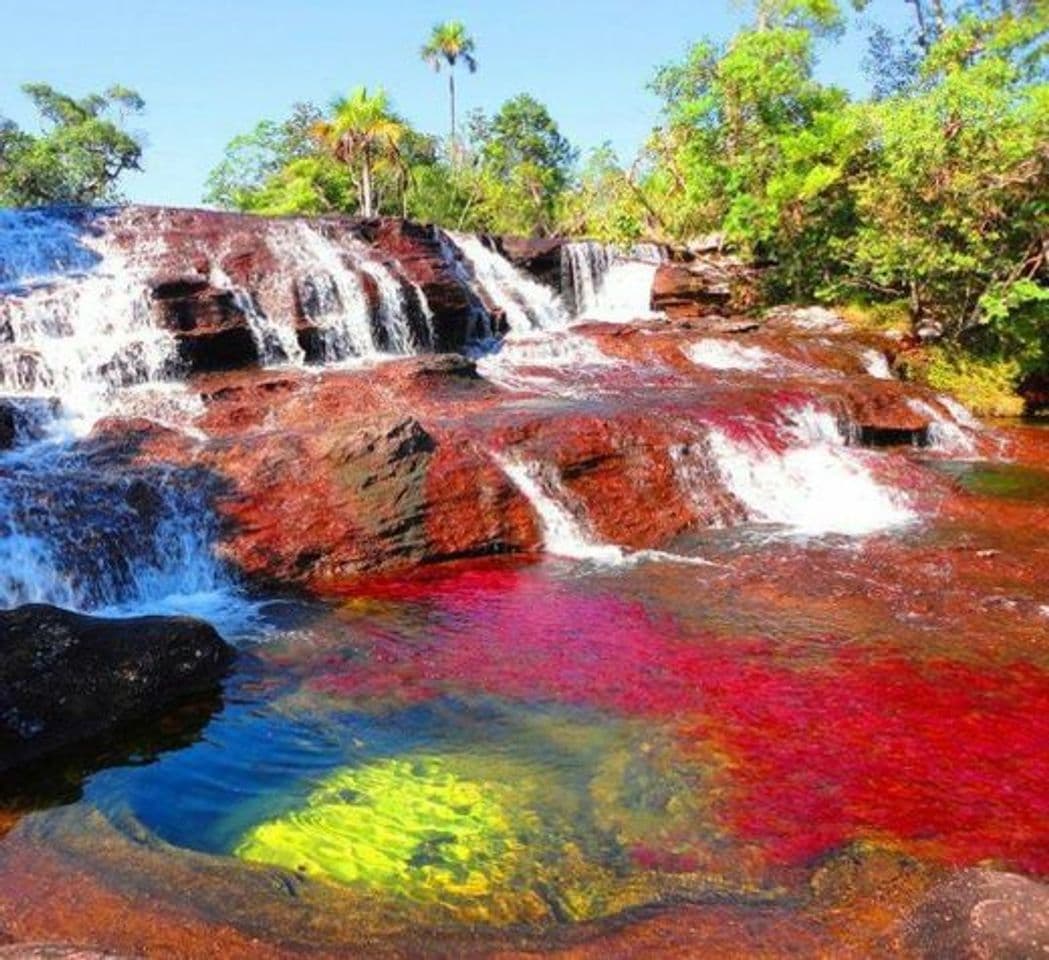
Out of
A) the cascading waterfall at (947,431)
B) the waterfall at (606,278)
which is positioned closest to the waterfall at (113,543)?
the cascading waterfall at (947,431)

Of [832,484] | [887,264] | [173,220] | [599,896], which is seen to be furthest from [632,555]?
[173,220]

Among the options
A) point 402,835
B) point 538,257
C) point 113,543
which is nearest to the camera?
A: point 402,835

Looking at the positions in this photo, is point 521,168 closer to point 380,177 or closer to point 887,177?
point 380,177

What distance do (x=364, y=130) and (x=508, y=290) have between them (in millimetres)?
12145

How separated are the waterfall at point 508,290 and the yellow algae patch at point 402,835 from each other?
16.6 meters

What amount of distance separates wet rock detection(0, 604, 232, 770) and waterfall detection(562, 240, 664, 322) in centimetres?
1859

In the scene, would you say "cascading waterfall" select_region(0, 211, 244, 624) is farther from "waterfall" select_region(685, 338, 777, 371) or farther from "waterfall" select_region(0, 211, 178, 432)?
"waterfall" select_region(685, 338, 777, 371)

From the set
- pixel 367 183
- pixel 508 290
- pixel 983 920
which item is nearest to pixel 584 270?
pixel 508 290

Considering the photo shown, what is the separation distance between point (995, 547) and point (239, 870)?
8477 mm

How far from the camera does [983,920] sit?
3.37 meters

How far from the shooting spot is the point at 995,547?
9.72m

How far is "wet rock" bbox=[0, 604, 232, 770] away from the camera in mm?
5699

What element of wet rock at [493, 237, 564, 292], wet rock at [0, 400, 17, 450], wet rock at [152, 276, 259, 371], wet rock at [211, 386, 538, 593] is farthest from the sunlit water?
wet rock at [493, 237, 564, 292]

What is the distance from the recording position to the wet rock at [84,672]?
570cm
